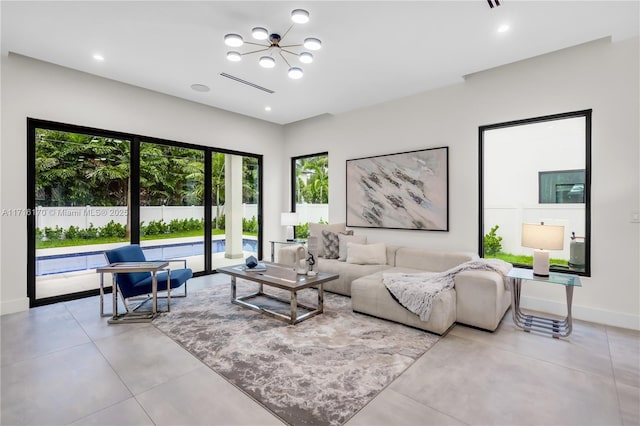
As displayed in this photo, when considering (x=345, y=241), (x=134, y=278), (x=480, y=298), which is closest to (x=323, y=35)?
(x=345, y=241)

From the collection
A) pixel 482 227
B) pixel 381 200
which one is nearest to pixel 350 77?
pixel 381 200

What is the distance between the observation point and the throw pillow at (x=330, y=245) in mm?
4980

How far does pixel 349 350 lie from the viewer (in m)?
2.72

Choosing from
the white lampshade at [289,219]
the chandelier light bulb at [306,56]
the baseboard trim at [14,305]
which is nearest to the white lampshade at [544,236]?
the chandelier light bulb at [306,56]

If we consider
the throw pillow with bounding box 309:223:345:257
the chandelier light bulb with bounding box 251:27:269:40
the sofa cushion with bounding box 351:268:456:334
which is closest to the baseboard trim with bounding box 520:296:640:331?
the sofa cushion with bounding box 351:268:456:334

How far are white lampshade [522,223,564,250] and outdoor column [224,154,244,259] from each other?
15.4ft

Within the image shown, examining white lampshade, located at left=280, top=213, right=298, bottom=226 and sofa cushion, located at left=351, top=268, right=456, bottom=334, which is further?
white lampshade, located at left=280, top=213, right=298, bottom=226

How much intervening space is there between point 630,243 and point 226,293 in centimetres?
475

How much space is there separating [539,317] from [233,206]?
16.3ft

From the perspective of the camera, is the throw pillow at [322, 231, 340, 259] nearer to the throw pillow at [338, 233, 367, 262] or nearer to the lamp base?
the throw pillow at [338, 233, 367, 262]

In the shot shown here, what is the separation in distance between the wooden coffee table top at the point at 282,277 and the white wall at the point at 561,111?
1.96 metres

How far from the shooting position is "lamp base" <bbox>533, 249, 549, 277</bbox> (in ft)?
10.2

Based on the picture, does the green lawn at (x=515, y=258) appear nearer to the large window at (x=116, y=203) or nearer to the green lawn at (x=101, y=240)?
the large window at (x=116, y=203)

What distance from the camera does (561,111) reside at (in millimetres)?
3609
